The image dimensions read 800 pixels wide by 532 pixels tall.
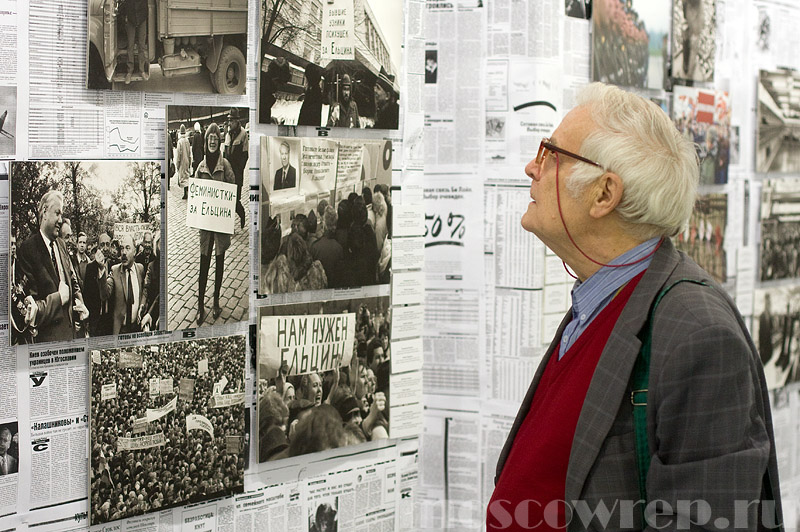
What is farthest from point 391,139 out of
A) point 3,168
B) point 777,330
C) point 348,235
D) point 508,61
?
point 777,330

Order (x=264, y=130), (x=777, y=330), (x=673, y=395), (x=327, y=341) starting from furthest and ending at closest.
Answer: (x=777, y=330)
(x=327, y=341)
(x=264, y=130)
(x=673, y=395)

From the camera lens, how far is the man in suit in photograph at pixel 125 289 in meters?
1.47

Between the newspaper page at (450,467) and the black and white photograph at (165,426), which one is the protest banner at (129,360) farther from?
the newspaper page at (450,467)

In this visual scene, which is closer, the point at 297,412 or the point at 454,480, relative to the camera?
the point at 297,412

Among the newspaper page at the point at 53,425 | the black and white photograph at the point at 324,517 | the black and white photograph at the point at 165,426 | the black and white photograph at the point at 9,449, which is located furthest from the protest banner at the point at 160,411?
the black and white photograph at the point at 324,517

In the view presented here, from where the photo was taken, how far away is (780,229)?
299 cm

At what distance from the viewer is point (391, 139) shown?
1.92 m

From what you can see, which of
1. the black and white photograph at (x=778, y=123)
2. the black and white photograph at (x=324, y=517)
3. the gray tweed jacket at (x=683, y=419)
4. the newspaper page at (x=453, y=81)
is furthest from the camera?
the black and white photograph at (x=778, y=123)

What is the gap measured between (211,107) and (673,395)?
0.94 m

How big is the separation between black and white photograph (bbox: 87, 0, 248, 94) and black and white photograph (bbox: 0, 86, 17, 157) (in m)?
0.12

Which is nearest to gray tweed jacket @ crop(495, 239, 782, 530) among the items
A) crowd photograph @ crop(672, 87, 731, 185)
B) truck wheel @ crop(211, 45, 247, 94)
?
truck wheel @ crop(211, 45, 247, 94)

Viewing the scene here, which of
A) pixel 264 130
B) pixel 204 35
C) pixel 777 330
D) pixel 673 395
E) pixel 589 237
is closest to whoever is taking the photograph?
pixel 673 395

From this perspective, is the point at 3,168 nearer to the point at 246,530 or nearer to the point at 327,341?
the point at 327,341

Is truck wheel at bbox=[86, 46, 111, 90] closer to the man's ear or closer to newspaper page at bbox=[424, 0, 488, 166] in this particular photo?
the man's ear
